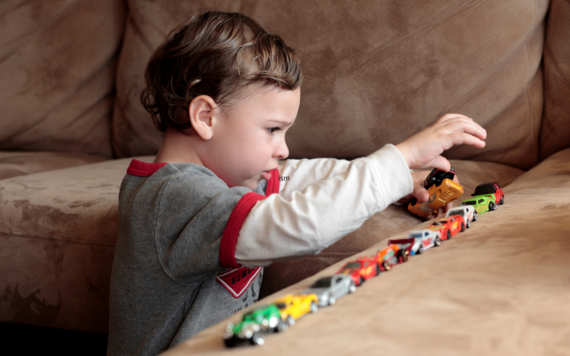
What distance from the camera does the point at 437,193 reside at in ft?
2.80

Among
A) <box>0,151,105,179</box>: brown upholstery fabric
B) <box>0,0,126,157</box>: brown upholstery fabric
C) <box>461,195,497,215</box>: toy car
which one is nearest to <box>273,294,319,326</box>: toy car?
<box>461,195,497,215</box>: toy car

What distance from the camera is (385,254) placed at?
47cm

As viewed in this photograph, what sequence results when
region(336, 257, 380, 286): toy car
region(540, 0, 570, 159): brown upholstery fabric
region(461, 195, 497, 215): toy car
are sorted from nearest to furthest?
region(336, 257, 380, 286): toy car, region(461, 195, 497, 215): toy car, region(540, 0, 570, 159): brown upholstery fabric

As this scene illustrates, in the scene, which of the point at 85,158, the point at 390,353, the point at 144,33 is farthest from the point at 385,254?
the point at 85,158

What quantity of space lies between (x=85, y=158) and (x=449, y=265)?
149 cm

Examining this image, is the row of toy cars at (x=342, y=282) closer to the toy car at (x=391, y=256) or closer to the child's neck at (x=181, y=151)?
the toy car at (x=391, y=256)

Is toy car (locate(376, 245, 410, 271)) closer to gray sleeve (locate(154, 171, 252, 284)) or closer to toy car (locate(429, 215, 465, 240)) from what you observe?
toy car (locate(429, 215, 465, 240))

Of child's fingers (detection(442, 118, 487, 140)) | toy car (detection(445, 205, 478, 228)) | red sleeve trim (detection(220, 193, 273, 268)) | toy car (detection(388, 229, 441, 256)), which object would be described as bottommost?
red sleeve trim (detection(220, 193, 273, 268))

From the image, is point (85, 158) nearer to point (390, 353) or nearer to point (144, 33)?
point (144, 33)

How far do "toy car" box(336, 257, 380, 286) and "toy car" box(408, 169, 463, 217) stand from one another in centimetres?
43

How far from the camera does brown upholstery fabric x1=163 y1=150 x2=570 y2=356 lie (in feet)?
1.03

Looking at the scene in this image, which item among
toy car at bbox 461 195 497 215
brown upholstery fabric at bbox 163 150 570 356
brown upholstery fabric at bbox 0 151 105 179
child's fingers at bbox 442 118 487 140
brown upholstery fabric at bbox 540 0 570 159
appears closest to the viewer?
brown upholstery fabric at bbox 163 150 570 356

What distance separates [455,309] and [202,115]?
0.53 m

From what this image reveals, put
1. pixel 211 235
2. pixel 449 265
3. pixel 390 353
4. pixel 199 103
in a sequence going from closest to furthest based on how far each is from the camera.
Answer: pixel 390 353
pixel 449 265
pixel 211 235
pixel 199 103
